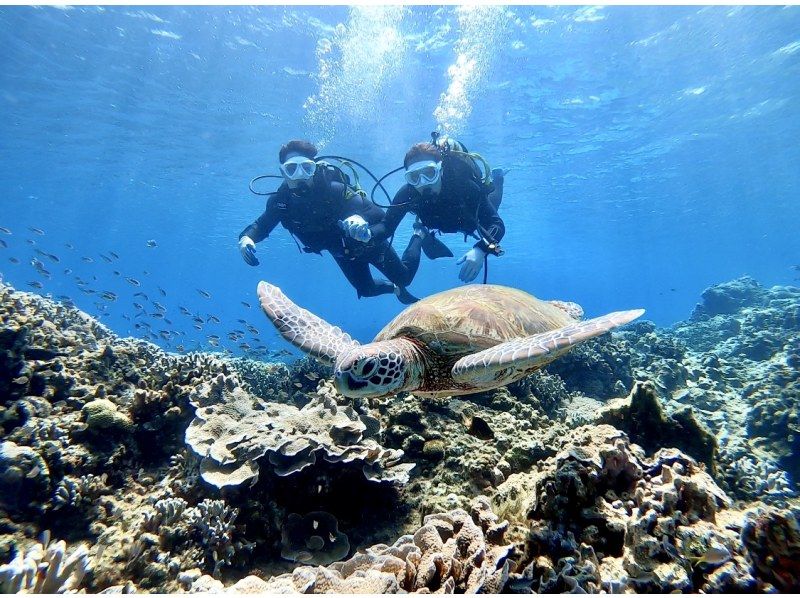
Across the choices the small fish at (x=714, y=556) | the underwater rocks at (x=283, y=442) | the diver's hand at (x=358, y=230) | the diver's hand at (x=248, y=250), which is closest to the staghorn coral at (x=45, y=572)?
the underwater rocks at (x=283, y=442)

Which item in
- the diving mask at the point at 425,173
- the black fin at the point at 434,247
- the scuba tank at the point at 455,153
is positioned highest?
the scuba tank at the point at 455,153

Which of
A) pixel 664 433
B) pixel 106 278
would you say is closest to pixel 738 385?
pixel 664 433

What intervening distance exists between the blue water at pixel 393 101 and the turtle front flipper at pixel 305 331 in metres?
7.26

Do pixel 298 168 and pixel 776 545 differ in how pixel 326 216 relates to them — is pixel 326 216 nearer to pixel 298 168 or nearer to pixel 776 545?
pixel 298 168

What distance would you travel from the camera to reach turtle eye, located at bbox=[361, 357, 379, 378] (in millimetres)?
2738

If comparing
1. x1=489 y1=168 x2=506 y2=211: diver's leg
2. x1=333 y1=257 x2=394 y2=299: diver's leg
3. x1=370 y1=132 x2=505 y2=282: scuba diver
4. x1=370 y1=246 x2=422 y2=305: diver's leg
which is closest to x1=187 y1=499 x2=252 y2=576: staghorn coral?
x1=370 y1=132 x2=505 y2=282: scuba diver

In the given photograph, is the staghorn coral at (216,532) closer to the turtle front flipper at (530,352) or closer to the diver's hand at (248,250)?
the turtle front flipper at (530,352)

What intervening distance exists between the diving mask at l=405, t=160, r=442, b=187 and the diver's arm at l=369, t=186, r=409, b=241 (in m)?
0.75

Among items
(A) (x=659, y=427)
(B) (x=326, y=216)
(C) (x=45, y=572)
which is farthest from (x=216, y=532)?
(B) (x=326, y=216)

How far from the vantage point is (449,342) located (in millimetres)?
3273

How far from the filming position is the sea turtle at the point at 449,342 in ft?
8.82

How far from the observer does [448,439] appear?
3521mm

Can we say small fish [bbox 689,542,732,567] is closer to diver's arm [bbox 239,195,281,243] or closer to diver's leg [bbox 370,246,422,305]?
diver's leg [bbox 370,246,422,305]

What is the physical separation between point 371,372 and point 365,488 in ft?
3.20
